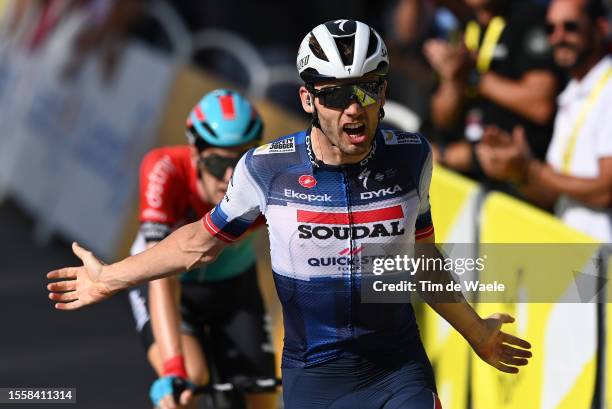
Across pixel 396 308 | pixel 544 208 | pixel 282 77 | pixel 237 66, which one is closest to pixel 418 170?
pixel 396 308

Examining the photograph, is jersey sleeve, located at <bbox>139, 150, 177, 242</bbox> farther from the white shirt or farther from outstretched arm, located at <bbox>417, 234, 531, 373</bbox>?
the white shirt

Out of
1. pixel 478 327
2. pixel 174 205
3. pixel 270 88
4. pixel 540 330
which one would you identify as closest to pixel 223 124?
pixel 174 205

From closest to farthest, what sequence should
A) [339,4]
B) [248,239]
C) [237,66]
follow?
[248,239], [237,66], [339,4]

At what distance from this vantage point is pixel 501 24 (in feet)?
28.6

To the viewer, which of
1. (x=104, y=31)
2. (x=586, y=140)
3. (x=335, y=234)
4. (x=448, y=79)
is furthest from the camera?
(x=104, y=31)

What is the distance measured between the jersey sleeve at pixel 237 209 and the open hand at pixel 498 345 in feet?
3.45

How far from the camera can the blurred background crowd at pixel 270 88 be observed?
25.8 feet

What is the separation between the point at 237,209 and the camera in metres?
5.23

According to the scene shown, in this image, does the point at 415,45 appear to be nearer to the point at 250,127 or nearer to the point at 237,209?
the point at 250,127

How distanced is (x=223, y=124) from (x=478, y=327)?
2.01 metres

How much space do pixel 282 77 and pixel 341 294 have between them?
26.7ft

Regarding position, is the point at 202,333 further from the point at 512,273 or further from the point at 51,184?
the point at 51,184

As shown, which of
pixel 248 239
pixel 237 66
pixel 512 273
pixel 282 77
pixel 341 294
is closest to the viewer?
pixel 341 294

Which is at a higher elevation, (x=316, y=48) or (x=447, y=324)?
(x=316, y=48)
